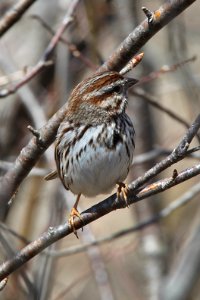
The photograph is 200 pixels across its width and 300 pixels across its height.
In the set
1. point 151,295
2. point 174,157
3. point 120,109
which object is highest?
point 120,109

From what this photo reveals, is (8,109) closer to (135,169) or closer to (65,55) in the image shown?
(65,55)

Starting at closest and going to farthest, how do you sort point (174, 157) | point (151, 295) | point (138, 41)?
point (174, 157), point (138, 41), point (151, 295)

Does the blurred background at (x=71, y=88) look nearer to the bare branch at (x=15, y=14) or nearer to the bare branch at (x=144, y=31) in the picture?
the bare branch at (x=15, y=14)

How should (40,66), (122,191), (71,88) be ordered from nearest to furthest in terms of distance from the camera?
1. (122,191)
2. (40,66)
3. (71,88)

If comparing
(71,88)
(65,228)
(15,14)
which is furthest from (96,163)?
(71,88)

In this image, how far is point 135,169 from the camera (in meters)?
6.00

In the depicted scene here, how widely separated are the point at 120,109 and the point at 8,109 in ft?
6.63

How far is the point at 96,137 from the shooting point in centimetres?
387

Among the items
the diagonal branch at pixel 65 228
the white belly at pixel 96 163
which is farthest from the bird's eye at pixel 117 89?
the diagonal branch at pixel 65 228

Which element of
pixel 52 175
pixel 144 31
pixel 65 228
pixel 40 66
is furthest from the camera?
pixel 52 175

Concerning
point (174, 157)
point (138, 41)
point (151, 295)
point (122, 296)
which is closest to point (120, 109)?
point (138, 41)

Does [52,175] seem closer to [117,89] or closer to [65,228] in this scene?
[117,89]

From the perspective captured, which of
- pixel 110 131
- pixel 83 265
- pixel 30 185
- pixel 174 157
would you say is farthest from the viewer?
pixel 83 265

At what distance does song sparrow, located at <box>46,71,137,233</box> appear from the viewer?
3.82 meters
